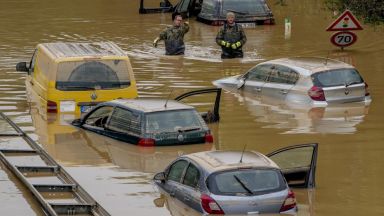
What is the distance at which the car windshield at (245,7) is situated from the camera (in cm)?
4278

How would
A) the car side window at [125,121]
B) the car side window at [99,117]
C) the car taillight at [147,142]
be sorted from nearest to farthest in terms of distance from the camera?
1. the car taillight at [147,142]
2. the car side window at [125,121]
3. the car side window at [99,117]

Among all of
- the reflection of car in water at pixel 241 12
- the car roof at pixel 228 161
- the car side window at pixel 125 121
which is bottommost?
the reflection of car in water at pixel 241 12

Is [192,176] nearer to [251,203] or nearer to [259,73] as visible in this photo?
[251,203]

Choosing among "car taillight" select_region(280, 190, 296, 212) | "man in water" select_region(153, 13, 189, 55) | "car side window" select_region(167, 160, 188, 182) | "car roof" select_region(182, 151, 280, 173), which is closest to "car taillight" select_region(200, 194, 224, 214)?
"car roof" select_region(182, 151, 280, 173)

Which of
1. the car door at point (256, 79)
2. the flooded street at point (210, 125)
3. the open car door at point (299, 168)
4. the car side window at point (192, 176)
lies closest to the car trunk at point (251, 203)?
the car side window at point (192, 176)

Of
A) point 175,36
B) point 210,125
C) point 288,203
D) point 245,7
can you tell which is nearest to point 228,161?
point 288,203

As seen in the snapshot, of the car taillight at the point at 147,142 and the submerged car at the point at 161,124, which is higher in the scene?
the submerged car at the point at 161,124

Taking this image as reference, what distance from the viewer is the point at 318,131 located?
23438mm

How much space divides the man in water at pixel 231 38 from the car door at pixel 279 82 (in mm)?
6411

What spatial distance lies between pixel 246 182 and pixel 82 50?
34.8ft

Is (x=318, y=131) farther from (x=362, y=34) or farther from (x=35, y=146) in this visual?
(x=362, y=34)

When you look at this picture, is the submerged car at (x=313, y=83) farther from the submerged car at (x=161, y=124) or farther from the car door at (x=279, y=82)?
the submerged car at (x=161, y=124)

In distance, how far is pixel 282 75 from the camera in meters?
26.9

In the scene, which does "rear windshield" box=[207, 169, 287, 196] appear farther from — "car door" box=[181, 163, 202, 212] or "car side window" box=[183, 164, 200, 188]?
"car side window" box=[183, 164, 200, 188]
